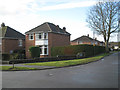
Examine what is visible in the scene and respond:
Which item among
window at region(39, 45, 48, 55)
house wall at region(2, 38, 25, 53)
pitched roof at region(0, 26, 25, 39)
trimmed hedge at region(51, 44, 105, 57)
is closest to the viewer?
trimmed hedge at region(51, 44, 105, 57)

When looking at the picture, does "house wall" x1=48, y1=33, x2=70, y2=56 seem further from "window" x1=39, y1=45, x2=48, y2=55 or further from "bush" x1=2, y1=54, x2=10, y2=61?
"bush" x1=2, y1=54, x2=10, y2=61

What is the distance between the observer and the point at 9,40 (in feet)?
114

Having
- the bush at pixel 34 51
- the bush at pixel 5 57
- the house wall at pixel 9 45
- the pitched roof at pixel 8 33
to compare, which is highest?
the pitched roof at pixel 8 33

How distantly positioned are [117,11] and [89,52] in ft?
51.0

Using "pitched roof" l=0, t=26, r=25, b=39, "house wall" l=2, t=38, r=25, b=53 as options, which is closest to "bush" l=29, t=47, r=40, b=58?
"house wall" l=2, t=38, r=25, b=53

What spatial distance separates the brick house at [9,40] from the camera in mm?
33688

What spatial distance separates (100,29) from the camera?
3866 cm

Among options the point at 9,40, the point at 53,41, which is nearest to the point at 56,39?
the point at 53,41

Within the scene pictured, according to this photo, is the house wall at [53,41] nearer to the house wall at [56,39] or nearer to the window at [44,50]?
the house wall at [56,39]

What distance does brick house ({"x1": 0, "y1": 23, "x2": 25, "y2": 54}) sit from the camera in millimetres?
33688

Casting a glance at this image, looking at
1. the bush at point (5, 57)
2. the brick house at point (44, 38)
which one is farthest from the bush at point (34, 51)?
the brick house at point (44, 38)

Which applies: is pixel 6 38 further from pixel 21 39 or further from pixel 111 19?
pixel 111 19

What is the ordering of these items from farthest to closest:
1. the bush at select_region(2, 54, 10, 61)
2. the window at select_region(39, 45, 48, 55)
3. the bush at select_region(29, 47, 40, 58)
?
the window at select_region(39, 45, 48, 55) < the bush at select_region(2, 54, 10, 61) < the bush at select_region(29, 47, 40, 58)

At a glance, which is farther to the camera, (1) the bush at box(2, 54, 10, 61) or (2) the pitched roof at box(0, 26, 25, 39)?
(2) the pitched roof at box(0, 26, 25, 39)
